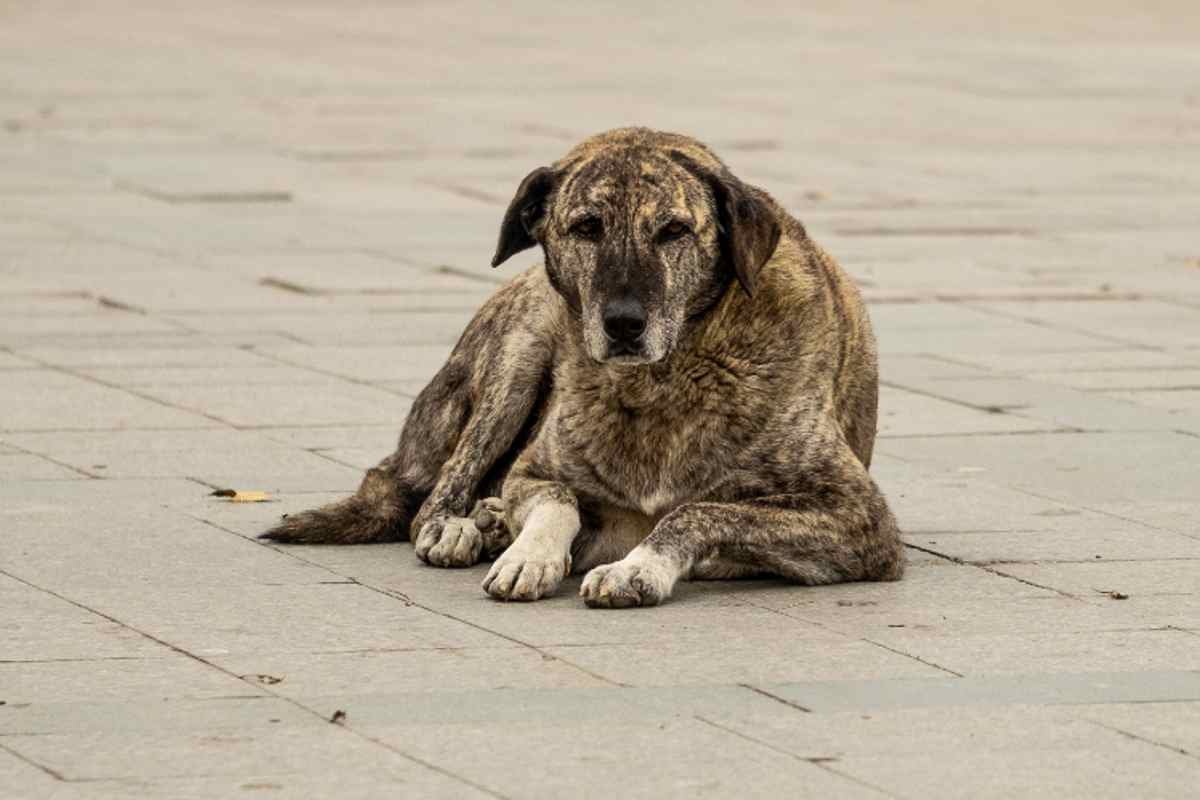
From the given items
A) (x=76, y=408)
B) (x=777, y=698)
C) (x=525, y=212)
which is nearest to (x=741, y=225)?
(x=525, y=212)

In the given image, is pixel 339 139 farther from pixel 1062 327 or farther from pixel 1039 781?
pixel 1039 781

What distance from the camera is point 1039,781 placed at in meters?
5.91

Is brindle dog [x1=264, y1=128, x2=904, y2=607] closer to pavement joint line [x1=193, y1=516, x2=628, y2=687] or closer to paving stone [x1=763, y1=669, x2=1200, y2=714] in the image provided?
pavement joint line [x1=193, y1=516, x2=628, y2=687]

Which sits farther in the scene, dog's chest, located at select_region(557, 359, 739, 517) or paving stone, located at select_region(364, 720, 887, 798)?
dog's chest, located at select_region(557, 359, 739, 517)

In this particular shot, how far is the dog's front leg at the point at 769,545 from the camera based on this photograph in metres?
7.69

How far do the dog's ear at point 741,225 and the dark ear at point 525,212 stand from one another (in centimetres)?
39

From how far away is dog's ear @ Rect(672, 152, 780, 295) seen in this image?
7984 millimetres

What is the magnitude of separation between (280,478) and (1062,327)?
5.07m

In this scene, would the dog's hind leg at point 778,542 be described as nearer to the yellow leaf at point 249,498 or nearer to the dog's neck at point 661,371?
the dog's neck at point 661,371

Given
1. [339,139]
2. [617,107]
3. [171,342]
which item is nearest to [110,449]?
[171,342]

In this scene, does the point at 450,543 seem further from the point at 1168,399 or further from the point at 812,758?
the point at 1168,399

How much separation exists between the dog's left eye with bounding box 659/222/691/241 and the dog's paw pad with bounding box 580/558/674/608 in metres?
0.90

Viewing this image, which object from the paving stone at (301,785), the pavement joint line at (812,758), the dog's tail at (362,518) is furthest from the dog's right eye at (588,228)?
the paving stone at (301,785)

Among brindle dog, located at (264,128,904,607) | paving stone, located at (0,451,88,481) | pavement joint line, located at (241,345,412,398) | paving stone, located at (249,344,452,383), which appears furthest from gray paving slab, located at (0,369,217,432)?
brindle dog, located at (264,128,904,607)
